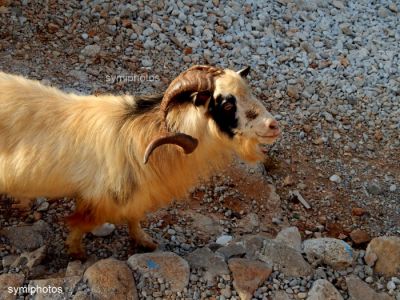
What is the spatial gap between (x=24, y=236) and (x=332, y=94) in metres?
5.57

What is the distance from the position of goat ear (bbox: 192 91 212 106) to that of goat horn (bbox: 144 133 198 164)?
29 centimetres

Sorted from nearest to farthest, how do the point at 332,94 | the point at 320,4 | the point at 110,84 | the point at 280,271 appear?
the point at 280,271
the point at 110,84
the point at 332,94
the point at 320,4

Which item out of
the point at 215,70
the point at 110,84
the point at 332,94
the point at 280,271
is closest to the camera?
the point at 215,70

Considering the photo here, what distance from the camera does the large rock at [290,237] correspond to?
6.25 meters

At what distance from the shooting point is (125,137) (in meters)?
5.05

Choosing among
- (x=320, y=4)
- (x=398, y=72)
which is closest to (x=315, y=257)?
(x=398, y=72)

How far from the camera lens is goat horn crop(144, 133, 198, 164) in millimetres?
4734

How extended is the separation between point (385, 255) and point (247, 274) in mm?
1528

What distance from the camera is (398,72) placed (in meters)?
10.0

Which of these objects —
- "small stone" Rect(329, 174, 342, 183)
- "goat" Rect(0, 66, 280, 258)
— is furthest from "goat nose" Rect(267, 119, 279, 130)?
"small stone" Rect(329, 174, 342, 183)

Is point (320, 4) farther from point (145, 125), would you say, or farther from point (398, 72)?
point (145, 125)

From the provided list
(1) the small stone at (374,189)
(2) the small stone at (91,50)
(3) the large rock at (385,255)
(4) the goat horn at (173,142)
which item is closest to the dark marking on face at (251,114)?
(4) the goat horn at (173,142)

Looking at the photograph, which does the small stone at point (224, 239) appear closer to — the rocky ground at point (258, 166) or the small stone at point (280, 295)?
the rocky ground at point (258, 166)

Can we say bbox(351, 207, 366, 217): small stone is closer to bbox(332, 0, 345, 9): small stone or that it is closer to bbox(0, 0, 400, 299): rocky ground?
bbox(0, 0, 400, 299): rocky ground
